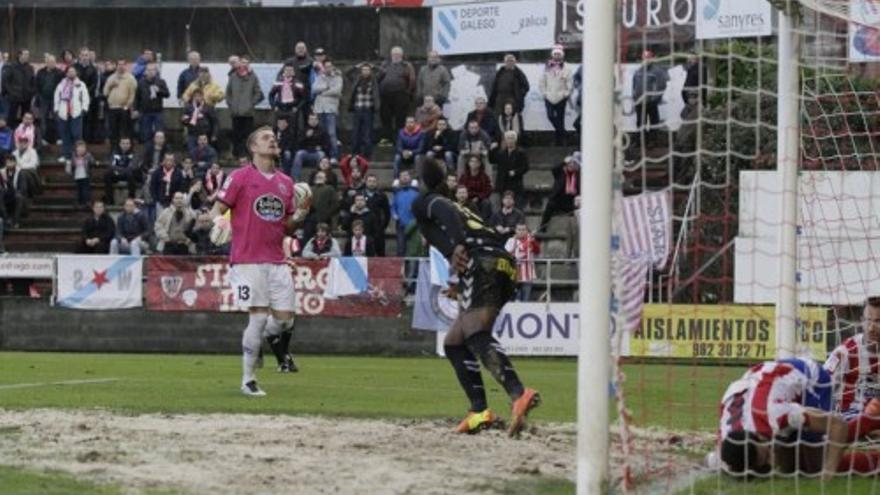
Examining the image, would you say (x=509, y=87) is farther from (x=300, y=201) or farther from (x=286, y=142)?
(x=300, y=201)

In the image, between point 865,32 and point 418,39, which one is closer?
point 865,32

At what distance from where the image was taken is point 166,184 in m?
34.5

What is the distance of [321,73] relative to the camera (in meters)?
36.2

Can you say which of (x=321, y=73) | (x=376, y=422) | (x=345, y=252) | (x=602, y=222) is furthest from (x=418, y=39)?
(x=602, y=222)

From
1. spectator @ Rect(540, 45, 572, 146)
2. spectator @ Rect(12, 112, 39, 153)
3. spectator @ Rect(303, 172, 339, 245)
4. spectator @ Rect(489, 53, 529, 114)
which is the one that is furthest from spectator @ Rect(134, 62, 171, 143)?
spectator @ Rect(540, 45, 572, 146)

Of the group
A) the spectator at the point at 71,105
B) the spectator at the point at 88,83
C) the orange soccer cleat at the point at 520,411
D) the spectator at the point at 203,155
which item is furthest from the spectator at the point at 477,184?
the orange soccer cleat at the point at 520,411

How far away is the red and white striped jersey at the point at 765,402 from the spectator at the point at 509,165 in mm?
21455

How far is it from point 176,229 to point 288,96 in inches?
156

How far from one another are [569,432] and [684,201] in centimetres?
500

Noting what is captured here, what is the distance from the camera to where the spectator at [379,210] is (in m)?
33.2

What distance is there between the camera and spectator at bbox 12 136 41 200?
36375mm

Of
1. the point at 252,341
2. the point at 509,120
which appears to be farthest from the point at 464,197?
the point at 252,341

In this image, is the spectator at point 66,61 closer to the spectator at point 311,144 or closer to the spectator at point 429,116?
→ the spectator at point 311,144

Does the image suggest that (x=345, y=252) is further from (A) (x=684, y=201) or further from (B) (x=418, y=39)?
(A) (x=684, y=201)
